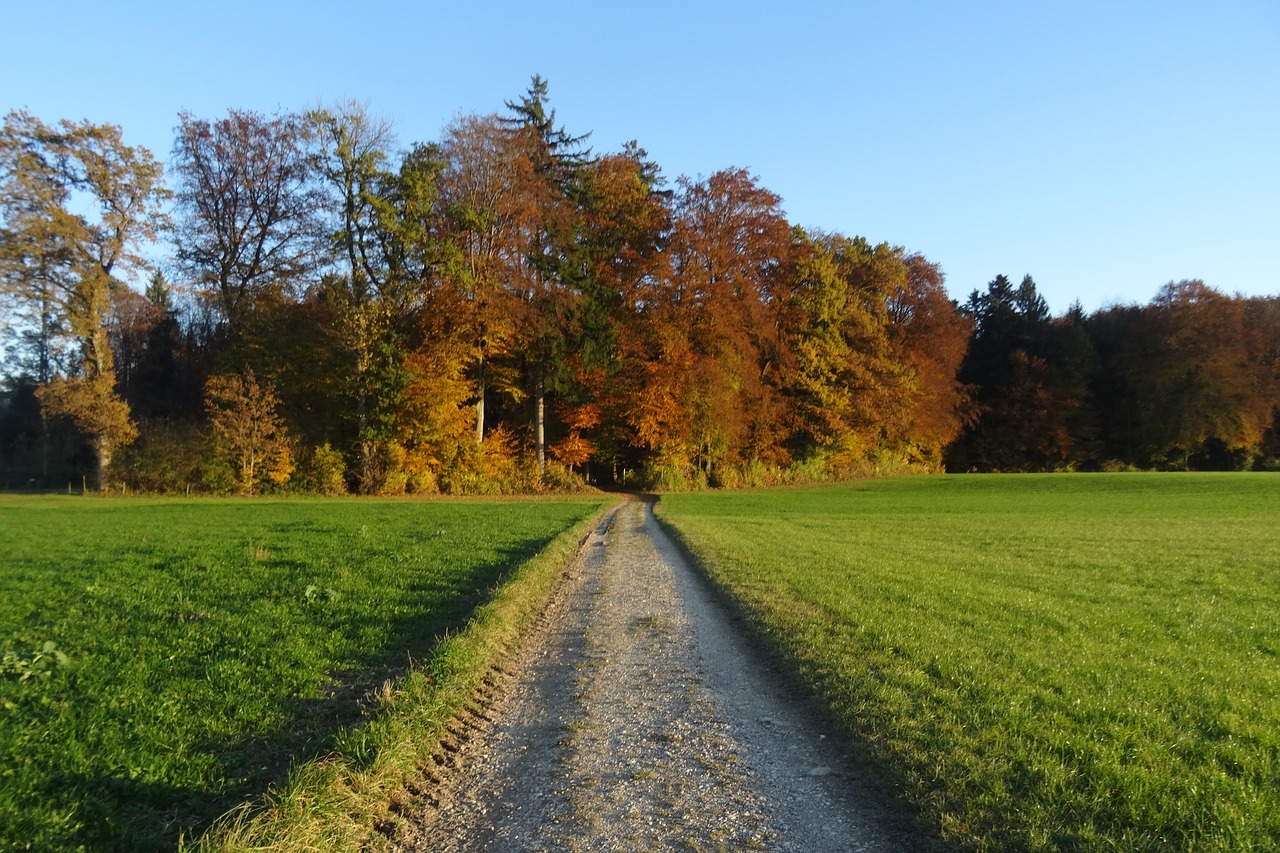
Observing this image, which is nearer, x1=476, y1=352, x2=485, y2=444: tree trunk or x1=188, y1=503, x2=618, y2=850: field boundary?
x1=188, y1=503, x2=618, y2=850: field boundary

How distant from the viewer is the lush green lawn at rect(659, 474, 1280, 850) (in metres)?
3.91

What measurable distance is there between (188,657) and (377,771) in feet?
11.9

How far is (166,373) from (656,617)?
59.0 meters

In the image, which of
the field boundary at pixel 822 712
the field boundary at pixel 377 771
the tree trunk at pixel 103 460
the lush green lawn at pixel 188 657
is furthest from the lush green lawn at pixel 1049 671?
the tree trunk at pixel 103 460

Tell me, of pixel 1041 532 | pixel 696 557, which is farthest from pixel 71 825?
pixel 1041 532

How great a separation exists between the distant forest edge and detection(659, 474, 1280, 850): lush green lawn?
78.8 ft

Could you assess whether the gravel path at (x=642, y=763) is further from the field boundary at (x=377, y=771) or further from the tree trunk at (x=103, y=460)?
the tree trunk at (x=103, y=460)

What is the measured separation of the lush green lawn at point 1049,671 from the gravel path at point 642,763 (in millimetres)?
527

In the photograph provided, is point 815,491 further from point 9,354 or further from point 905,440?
point 9,354

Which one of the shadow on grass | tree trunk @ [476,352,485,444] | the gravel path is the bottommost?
the gravel path

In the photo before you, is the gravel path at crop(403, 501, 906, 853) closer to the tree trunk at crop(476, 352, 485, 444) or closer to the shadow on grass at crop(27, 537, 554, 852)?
the shadow on grass at crop(27, 537, 554, 852)

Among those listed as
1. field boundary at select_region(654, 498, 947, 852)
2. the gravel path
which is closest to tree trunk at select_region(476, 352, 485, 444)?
field boundary at select_region(654, 498, 947, 852)

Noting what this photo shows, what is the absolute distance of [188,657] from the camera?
22.1ft

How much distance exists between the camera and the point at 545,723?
18.2ft
